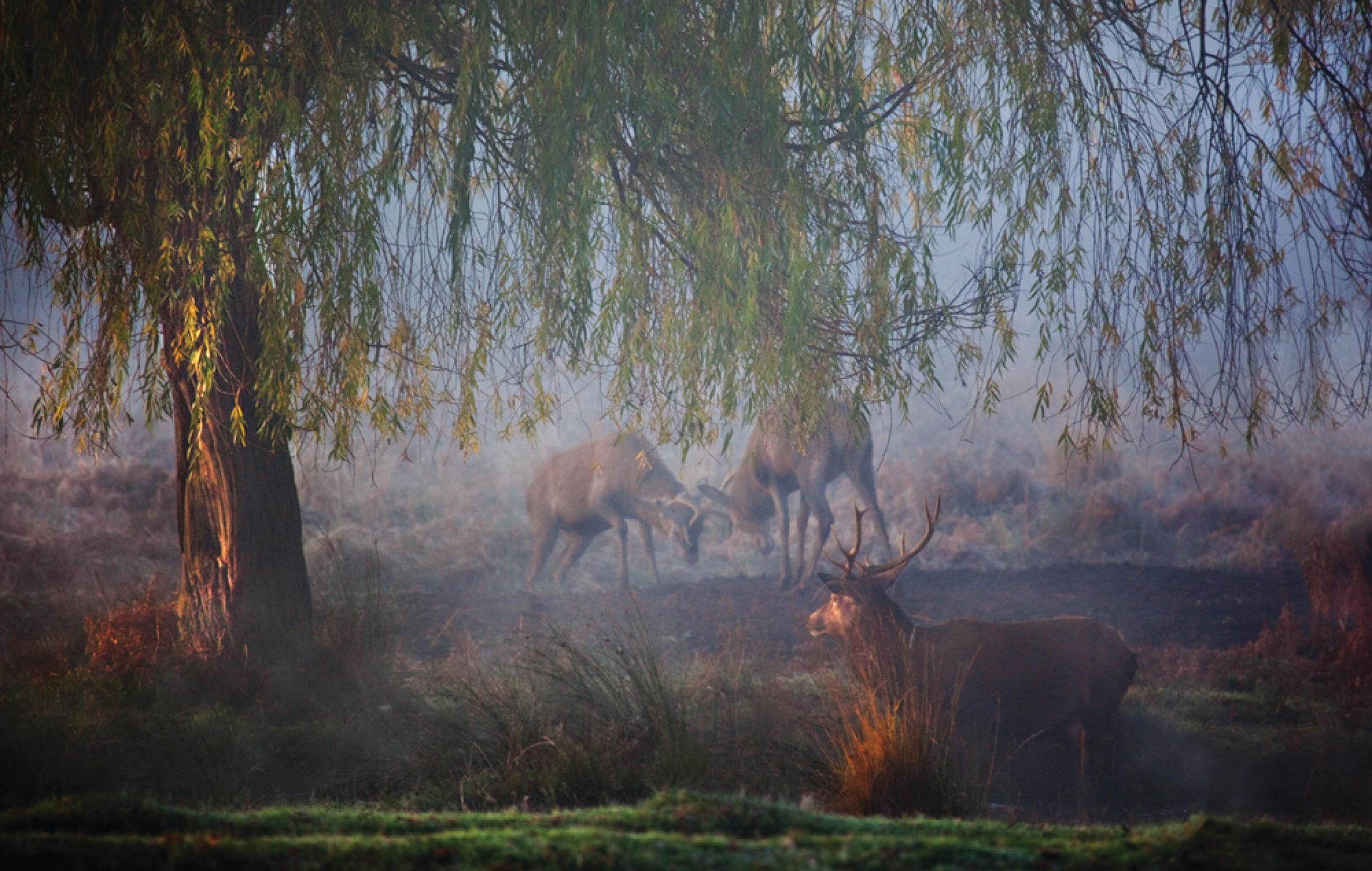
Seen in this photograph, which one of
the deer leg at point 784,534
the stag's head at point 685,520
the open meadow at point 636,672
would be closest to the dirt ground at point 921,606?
the open meadow at point 636,672

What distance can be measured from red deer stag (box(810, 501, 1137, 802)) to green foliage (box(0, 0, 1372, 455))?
148 centimetres

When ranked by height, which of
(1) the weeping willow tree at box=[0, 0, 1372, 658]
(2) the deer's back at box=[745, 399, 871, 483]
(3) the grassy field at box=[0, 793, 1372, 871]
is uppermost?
(1) the weeping willow tree at box=[0, 0, 1372, 658]

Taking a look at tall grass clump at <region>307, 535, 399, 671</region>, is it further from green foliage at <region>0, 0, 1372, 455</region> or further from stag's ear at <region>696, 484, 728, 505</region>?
stag's ear at <region>696, 484, 728, 505</region>

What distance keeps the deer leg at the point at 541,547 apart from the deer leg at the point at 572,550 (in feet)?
0.77

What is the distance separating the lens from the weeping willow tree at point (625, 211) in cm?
457

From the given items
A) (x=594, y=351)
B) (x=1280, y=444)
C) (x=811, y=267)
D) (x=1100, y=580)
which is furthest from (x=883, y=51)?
(x=1280, y=444)

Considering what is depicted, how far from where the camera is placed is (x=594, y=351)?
18.8 feet

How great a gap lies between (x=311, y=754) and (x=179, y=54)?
3735mm

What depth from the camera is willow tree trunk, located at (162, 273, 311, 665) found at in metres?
6.07

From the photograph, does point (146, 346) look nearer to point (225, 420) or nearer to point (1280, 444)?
point (225, 420)

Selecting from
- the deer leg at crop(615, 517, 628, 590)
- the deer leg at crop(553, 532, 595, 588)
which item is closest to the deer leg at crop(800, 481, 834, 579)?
the deer leg at crop(615, 517, 628, 590)

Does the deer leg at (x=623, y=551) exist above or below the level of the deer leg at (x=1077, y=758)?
above

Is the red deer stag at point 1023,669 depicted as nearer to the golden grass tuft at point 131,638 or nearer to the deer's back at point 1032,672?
the deer's back at point 1032,672

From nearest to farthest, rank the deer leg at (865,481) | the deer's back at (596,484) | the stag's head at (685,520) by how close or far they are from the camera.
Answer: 1. the deer leg at (865,481)
2. the deer's back at (596,484)
3. the stag's head at (685,520)
